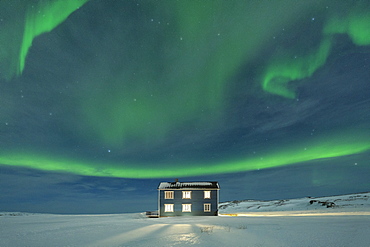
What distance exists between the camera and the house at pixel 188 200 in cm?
3569

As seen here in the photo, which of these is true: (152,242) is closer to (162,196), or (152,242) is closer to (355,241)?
(355,241)

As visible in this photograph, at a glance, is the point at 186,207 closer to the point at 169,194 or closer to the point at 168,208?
the point at 168,208

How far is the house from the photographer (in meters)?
35.7

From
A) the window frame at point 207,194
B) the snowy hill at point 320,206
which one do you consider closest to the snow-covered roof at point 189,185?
the window frame at point 207,194

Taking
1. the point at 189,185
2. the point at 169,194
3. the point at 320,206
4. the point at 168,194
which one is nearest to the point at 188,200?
the point at 189,185

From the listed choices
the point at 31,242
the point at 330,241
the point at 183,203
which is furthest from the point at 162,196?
the point at 330,241

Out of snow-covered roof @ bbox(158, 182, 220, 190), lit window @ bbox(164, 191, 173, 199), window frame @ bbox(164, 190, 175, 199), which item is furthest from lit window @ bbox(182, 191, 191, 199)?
lit window @ bbox(164, 191, 173, 199)

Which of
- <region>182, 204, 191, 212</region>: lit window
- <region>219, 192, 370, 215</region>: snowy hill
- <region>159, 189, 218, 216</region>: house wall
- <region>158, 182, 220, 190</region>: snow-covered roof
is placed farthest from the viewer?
<region>158, 182, 220, 190</region>: snow-covered roof

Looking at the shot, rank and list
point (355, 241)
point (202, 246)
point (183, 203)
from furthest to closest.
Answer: point (183, 203), point (355, 241), point (202, 246)

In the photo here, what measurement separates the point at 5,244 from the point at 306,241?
11679mm

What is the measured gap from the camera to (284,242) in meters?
8.05

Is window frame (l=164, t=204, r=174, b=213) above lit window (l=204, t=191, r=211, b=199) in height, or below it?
below

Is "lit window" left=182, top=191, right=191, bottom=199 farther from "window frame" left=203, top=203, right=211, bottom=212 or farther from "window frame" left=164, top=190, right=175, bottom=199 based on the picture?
"window frame" left=203, top=203, right=211, bottom=212

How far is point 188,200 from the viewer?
119 feet
